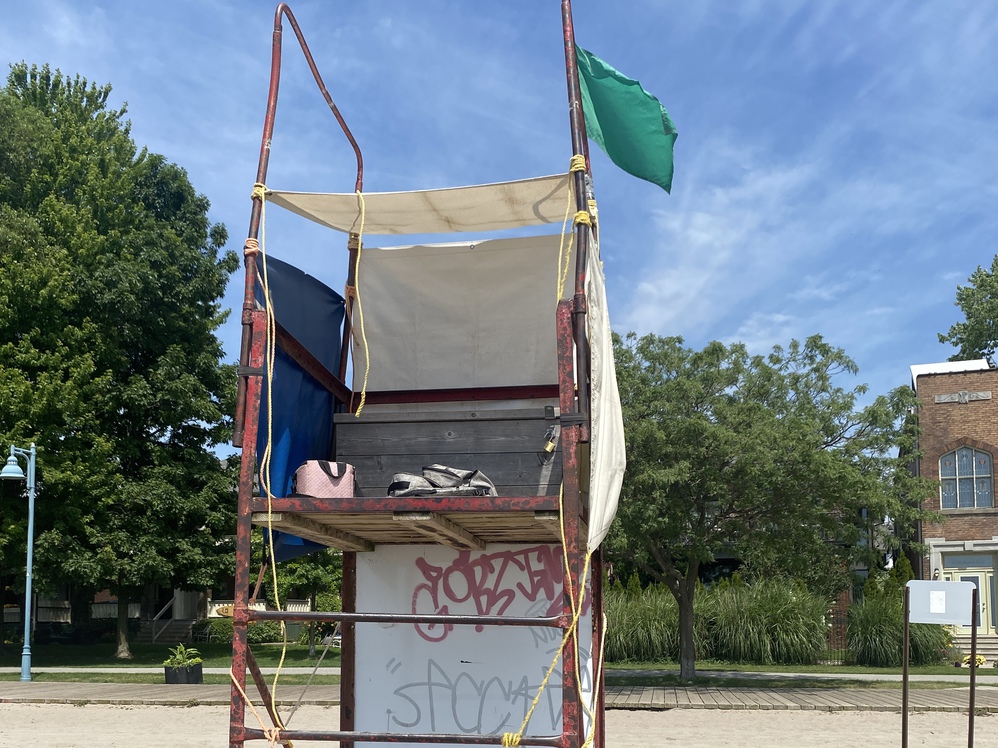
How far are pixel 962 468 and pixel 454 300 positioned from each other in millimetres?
30709

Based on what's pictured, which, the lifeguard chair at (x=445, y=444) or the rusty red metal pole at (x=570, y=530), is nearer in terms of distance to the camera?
the rusty red metal pole at (x=570, y=530)

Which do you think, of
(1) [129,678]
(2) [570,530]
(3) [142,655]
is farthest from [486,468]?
(3) [142,655]

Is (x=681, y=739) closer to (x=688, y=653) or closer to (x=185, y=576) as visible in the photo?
(x=688, y=653)

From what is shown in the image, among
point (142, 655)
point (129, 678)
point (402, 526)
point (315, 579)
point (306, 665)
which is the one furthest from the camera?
point (142, 655)

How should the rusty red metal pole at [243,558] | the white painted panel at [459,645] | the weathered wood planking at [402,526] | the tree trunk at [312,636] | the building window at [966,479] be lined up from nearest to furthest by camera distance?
the rusty red metal pole at [243,558]
the weathered wood planking at [402,526]
the white painted panel at [459,645]
the tree trunk at [312,636]
the building window at [966,479]

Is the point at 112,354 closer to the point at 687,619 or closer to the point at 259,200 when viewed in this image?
the point at 687,619

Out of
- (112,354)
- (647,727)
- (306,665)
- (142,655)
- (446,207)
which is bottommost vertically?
(142,655)

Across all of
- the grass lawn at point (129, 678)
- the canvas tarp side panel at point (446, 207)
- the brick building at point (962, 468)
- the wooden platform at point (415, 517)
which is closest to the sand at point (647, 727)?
the grass lawn at point (129, 678)

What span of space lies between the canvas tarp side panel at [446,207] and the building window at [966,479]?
30643 millimetres

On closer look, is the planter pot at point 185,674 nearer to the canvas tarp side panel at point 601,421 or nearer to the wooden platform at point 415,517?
the wooden platform at point 415,517

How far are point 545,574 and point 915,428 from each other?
1701 cm

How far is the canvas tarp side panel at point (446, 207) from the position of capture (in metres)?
5.75

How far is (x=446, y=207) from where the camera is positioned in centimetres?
613

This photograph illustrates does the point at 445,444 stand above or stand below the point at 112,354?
below
